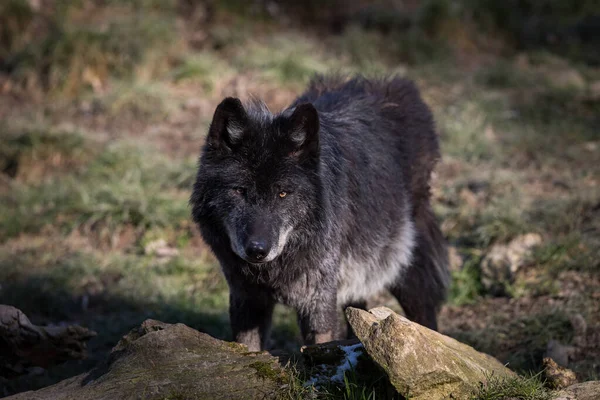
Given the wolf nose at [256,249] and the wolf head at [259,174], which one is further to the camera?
the wolf head at [259,174]

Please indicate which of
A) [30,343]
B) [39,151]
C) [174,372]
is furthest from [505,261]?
[39,151]

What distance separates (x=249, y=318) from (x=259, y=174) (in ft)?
3.89

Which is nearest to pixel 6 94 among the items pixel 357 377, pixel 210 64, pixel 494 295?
pixel 210 64

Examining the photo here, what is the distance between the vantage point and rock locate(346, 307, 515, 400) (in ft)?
12.0

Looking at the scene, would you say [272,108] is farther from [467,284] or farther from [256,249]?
Answer: [256,249]

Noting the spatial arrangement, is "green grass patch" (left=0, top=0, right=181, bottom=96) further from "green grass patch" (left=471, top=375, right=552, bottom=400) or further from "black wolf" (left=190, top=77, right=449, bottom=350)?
"green grass patch" (left=471, top=375, right=552, bottom=400)

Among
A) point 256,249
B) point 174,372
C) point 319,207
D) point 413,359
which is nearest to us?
point 413,359

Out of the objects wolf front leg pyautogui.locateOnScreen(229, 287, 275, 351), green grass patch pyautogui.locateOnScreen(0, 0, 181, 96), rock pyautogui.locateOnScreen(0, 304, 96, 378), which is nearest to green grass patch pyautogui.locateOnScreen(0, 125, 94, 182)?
green grass patch pyautogui.locateOnScreen(0, 0, 181, 96)

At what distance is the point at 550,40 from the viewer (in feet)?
46.3

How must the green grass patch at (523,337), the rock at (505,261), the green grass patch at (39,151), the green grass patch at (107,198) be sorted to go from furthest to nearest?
the green grass patch at (39,151) < the green grass patch at (107,198) < the rock at (505,261) < the green grass patch at (523,337)

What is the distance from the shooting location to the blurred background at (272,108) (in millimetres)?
6922

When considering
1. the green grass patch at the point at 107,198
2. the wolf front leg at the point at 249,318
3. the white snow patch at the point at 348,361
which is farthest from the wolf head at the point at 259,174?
the green grass patch at the point at 107,198

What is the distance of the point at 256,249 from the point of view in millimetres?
4230

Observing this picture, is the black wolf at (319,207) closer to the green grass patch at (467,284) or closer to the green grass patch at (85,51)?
the green grass patch at (467,284)
